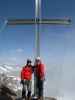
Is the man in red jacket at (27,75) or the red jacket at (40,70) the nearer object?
the red jacket at (40,70)

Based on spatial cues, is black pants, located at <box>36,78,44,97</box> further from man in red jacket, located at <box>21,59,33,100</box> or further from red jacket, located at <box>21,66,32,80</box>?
red jacket, located at <box>21,66,32,80</box>

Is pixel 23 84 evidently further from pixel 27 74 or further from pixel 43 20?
pixel 43 20

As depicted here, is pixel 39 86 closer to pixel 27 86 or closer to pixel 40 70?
pixel 27 86

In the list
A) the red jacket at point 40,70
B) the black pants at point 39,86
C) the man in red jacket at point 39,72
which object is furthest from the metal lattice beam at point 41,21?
the black pants at point 39,86

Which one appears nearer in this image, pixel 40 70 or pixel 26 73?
pixel 40 70

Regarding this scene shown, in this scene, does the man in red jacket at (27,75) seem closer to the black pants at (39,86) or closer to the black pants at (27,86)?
the black pants at (27,86)

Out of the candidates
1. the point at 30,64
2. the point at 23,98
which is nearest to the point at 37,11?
the point at 30,64

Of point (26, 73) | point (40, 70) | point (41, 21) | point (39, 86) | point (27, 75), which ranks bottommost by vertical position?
point (39, 86)

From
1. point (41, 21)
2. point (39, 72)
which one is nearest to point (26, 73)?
point (39, 72)

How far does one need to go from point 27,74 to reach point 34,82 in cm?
104

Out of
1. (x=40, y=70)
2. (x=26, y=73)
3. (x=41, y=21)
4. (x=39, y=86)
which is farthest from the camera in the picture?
(x=41, y=21)

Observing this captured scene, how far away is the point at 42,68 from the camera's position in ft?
108

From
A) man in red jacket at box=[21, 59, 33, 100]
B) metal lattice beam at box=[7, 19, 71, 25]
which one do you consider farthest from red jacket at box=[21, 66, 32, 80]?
metal lattice beam at box=[7, 19, 71, 25]

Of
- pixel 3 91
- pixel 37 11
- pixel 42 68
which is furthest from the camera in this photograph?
pixel 3 91
